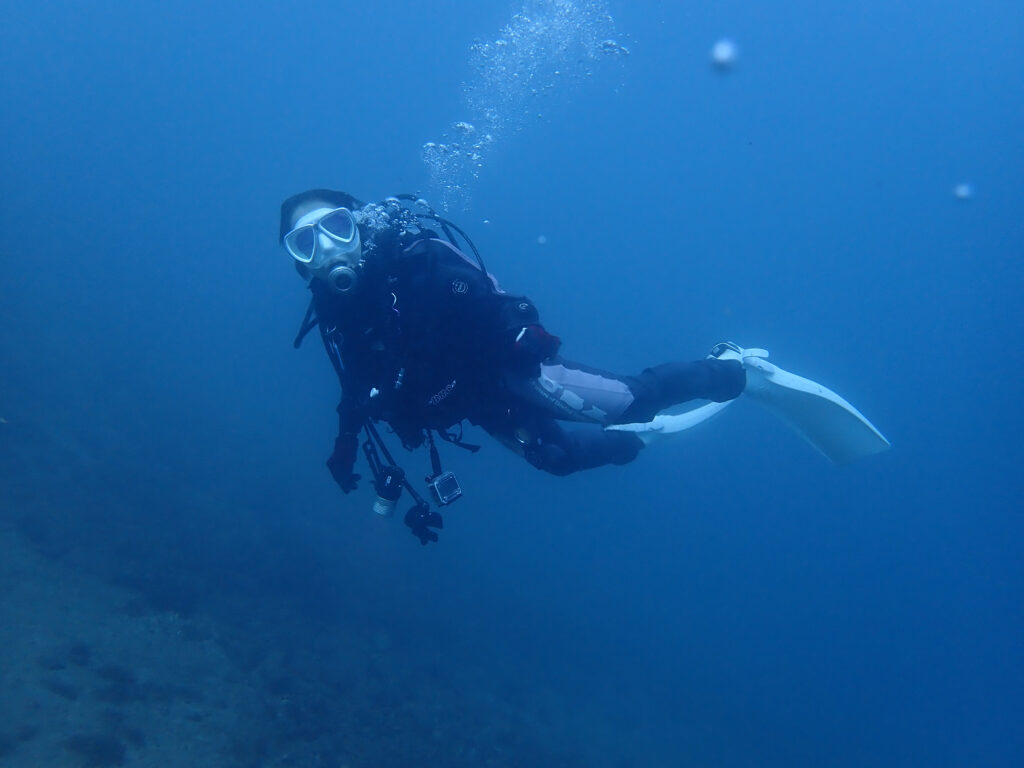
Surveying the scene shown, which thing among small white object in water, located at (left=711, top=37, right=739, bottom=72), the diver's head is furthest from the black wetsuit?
small white object in water, located at (left=711, top=37, right=739, bottom=72)

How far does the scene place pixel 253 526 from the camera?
15.7m

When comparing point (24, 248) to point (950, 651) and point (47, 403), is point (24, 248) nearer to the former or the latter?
point (47, 403)

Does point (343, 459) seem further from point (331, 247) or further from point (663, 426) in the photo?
point (663, 426)

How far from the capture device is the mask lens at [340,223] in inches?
153

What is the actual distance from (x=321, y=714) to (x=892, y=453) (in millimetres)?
44379

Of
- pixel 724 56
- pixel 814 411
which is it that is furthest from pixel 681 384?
pixel 724 56

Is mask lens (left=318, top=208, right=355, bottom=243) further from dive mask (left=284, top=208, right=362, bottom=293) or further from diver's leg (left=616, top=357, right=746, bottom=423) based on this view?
diver's leg (left=616, top=357, right=746, bottom=423)

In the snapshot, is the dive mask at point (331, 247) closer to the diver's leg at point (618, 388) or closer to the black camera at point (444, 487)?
the diver's leg at point (618, 388)

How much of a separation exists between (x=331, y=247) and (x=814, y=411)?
5.22 metres

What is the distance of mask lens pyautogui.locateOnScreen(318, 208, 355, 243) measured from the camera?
3889 mm

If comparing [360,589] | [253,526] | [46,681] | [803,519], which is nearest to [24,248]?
[253,526]

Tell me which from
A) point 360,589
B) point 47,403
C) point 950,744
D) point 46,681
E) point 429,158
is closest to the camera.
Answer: point 46,681

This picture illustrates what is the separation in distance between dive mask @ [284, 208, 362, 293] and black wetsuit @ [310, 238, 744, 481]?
151 mm

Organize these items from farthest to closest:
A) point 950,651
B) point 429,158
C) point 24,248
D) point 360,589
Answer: point 950,651 < point 24,248 < point 360,589 < point 429,158
